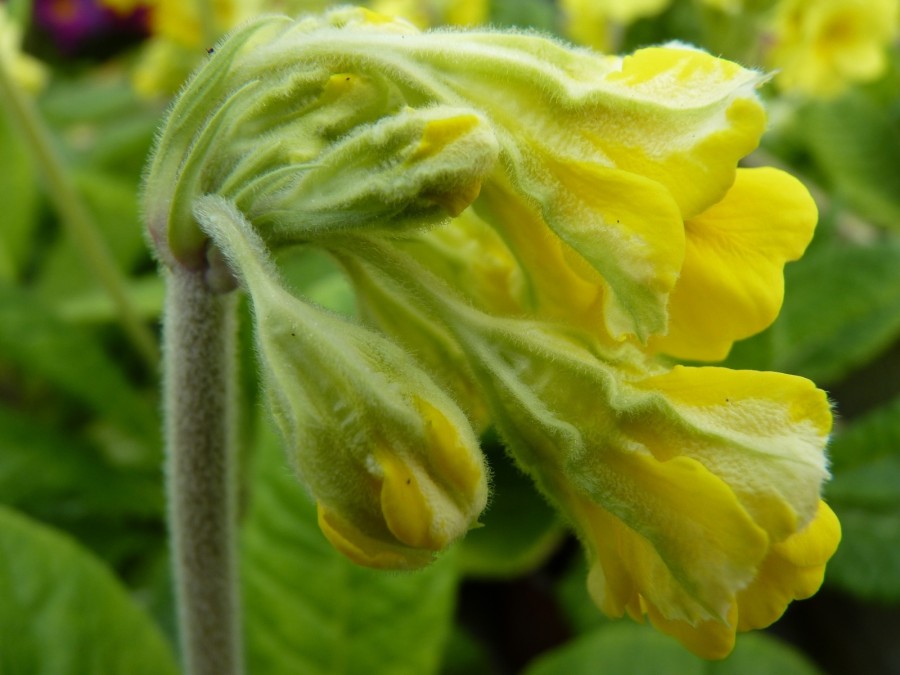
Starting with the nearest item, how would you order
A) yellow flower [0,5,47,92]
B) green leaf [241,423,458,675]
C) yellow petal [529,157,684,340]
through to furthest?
yellow petal [529,157,684,340]
green leaf [241,423,458,675]
yellow flower [0,5,47,92]

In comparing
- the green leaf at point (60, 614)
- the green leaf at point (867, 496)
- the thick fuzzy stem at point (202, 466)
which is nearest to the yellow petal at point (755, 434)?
the thick fuzzy stem at point (202, 466)

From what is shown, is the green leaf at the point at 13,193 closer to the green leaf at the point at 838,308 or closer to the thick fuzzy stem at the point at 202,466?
the thick fuzzy stem at the point at 202,466

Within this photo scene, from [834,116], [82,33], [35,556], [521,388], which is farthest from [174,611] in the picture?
[82,33]

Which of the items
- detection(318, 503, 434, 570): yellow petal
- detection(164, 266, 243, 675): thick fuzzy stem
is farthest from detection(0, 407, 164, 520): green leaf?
detection(318, 503, 434, 570): yellow petal

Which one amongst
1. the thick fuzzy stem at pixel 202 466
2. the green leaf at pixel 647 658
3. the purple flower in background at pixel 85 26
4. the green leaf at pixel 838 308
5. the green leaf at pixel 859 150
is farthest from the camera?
the purple flower in background at pixel 85 26

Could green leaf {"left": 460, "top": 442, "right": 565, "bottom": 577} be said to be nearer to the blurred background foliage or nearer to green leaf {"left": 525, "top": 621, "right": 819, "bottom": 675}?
the blurred background foliage

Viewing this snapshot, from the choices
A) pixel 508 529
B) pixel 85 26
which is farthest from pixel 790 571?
pixel 85 26

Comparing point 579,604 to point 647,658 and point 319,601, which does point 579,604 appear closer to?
point 647,658

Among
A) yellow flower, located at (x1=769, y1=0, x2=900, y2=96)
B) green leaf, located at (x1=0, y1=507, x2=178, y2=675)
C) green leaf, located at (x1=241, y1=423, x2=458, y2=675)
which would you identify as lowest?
green leaf, located at (x1=241, y1=423, x2=458, y2=675)
